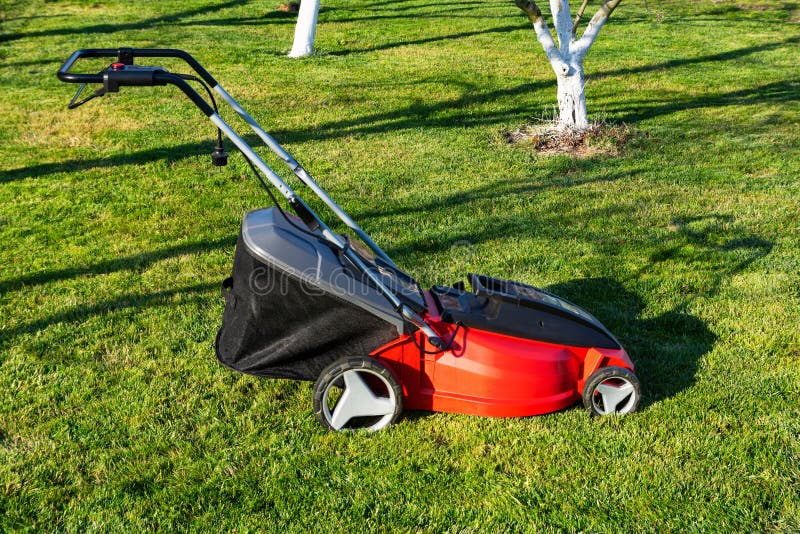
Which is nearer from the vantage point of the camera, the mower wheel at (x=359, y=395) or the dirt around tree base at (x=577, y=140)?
the mower wheel at (x=359, y=395)

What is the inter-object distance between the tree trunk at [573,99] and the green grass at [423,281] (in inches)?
26.4

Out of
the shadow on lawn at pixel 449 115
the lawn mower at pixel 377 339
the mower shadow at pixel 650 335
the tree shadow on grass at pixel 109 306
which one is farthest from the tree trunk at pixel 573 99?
the lawn mower at pixel 377 339

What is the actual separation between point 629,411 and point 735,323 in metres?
1.32

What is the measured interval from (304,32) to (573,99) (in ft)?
21.0

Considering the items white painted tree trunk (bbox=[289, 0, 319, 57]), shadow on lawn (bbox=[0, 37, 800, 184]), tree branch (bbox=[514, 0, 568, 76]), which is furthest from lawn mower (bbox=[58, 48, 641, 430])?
white painted tree trunk (bbox=[289, 0, 319, 57])

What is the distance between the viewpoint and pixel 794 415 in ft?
12.4

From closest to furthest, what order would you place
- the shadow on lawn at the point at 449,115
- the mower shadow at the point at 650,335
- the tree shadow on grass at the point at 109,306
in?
the mower shadow at the point at 650,335, the tree shadow on grass at the point at 109,306, the shadow on lawn at the point at 449,115

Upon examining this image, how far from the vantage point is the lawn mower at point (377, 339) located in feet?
11.5

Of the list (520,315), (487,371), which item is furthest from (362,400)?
(520,315)

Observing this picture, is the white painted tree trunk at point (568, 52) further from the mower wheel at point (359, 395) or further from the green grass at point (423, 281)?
the mower wheel at point (359, 395)

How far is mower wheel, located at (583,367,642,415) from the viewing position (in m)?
3.63

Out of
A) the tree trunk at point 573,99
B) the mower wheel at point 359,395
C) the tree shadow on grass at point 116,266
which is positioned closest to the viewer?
the mower wheel at point 359,395

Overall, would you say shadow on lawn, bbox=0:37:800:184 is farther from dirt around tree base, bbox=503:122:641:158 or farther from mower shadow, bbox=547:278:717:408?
mower shadow, bbox=547:278:717:408

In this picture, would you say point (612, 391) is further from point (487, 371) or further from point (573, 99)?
point (573, 99)
